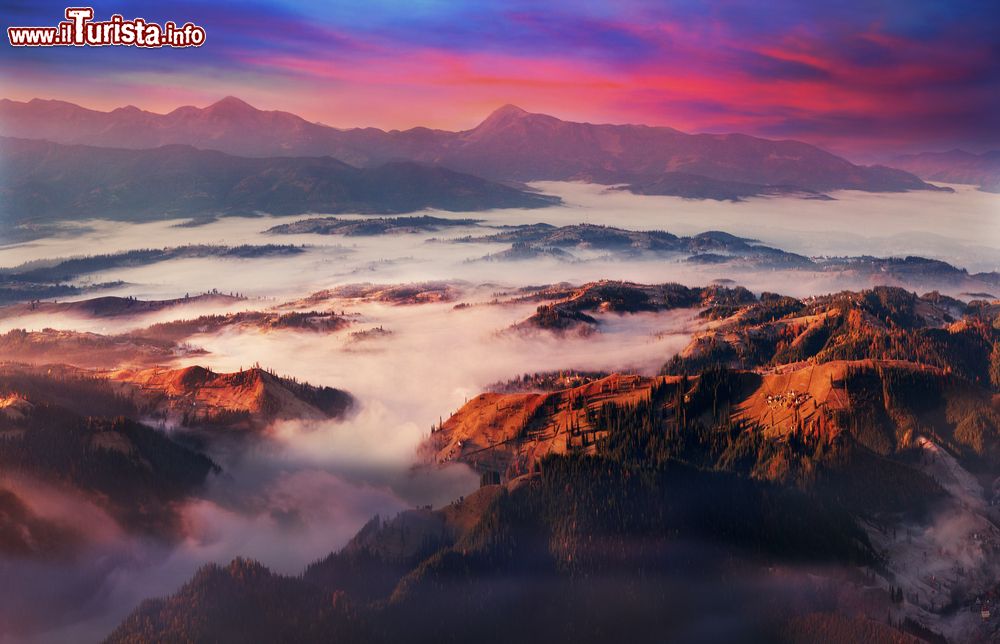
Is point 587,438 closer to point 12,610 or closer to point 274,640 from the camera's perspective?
point 274,640

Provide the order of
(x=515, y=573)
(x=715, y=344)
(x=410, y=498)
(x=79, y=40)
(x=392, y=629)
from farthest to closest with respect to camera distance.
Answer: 1. (x=715, y=344)
2. (x=410, y=498)
3. (x=515, y=573)
4. (x=392, y=629)
5. (x=79, y=40)

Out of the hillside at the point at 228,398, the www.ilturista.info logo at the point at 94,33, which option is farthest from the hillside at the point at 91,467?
the www.ilturista.info logo at the point at 94,33

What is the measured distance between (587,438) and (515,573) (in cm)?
2298

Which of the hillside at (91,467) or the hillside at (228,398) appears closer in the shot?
the hillside at (91,467)

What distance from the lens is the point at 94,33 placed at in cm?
7206

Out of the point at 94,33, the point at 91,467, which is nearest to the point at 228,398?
the point at 91,467

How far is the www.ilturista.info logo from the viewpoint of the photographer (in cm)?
6944

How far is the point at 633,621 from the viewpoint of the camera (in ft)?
267

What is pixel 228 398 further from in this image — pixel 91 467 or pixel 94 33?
pixel 94 33

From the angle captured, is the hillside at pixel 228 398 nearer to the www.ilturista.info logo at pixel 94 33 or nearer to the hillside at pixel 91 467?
the hillside at pixel 91 467

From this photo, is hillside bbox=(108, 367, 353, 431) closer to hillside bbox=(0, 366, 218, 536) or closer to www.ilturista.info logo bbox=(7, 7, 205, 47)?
hillside bbox=(0, 366, 218, 536)

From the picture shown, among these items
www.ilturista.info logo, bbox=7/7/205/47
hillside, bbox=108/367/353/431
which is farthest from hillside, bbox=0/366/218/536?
www.ilturista.info logo, bbox=7/7/205/47

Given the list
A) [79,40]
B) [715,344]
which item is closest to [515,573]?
[79,40]

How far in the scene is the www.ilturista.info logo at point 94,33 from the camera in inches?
2734
